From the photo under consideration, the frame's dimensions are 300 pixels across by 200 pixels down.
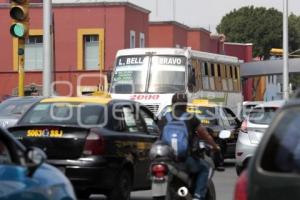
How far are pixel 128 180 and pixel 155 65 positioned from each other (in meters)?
15.6

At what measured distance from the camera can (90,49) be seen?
151ft

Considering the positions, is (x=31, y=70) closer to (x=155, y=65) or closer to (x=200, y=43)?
(x=200, y=43)

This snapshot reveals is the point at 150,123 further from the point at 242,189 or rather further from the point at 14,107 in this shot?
the point at 242,189

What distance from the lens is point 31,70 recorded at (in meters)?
47.2

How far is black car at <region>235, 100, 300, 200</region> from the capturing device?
17.8 ft

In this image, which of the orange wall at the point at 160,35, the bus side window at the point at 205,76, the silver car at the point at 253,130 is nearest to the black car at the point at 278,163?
the silver car at the point at 253,130

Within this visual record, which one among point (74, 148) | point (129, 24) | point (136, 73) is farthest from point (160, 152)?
point (129, 24)

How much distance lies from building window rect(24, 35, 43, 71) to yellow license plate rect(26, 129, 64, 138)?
116 ft

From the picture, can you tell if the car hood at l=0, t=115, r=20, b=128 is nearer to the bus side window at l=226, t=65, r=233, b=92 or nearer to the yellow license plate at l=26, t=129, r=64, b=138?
the yellow license plate at l=26, t=129, r=64, b=138


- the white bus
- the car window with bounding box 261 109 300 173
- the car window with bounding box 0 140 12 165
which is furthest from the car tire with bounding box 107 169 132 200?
the white bus

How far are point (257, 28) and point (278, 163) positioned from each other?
83.3m

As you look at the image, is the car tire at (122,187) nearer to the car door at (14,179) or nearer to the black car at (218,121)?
the car door at (14,179)

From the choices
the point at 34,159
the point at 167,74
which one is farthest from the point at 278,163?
the point at 167,74

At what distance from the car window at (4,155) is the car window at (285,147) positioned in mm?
1975
